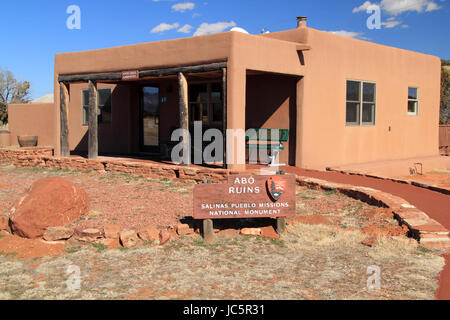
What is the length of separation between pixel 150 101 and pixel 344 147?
687cm

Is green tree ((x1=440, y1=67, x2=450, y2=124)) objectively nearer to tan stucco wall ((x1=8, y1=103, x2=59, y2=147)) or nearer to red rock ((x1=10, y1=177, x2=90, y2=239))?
tan stucco wall ((x1=8, y1=103, x2=59, y2=147))

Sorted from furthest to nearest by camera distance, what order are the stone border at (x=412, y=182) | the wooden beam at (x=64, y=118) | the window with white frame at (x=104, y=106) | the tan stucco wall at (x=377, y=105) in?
the window with white frame at (x=104, y=106)
the wooden beam at (x=64, y=118)
the tan stucco wall at (x=377, y=105)
the stone border at (x=412, y=182)

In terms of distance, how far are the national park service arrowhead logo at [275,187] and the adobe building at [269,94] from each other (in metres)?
4.12

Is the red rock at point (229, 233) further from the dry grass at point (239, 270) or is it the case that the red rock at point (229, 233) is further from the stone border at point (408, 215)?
the stone border at point (408, 215)

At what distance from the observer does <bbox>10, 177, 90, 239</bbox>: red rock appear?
5910mm

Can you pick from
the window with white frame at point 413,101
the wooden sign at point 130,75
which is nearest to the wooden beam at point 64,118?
the wooden sign at point 130,75

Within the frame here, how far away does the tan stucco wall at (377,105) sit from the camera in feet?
38.5

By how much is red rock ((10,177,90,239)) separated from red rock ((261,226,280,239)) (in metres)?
2.93

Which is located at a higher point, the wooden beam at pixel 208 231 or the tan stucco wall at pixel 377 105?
the tan stucco wall at pixel 377 105

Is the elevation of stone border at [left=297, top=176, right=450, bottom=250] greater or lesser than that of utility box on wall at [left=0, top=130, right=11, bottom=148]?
lesser

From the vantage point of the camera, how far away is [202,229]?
609cm

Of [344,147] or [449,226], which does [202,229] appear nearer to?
[449,226]

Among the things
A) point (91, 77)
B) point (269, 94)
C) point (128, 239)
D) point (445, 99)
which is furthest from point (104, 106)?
point (445, 99)

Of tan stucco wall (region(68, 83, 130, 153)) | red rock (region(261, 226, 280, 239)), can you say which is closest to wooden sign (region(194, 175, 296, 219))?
red rock (region(261, 226, 280, 239))
